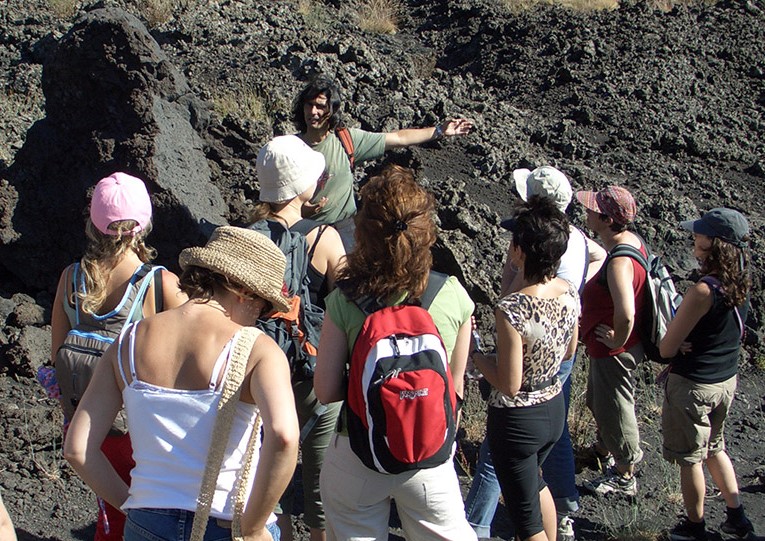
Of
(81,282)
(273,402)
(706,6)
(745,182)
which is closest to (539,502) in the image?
(273,402)

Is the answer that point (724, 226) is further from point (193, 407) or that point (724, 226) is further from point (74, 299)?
point (74, 299)

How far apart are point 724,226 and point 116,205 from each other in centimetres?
268

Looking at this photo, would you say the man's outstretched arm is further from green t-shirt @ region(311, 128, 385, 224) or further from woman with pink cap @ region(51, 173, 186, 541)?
woman with pink cap @ region(51, 173, 186, 541)

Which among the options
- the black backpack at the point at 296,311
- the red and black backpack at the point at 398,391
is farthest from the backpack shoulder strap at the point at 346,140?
the red and black backpack at the point at 398,391

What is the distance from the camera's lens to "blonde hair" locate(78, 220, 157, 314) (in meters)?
3.12

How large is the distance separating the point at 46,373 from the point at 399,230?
1.47 meters

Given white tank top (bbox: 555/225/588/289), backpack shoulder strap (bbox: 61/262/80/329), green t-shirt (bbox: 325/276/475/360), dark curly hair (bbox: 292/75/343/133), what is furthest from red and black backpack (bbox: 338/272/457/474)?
dark curly hair (bbox: 292/75/343/133)

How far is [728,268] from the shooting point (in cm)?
406

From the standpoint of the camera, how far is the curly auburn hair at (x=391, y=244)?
2908 mm

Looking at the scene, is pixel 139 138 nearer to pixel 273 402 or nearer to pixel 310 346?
pixel 310 346

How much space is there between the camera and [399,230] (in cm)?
291

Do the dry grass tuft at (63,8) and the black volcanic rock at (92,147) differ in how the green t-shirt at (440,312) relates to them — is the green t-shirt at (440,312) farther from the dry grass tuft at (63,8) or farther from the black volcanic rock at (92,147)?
the dry grass tuft at (63,8)

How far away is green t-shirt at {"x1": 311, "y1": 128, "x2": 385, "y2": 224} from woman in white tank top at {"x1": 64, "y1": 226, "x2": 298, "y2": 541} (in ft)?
7.38

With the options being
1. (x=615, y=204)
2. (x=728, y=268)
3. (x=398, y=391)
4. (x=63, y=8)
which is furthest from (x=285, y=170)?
(x=63, y=8)
